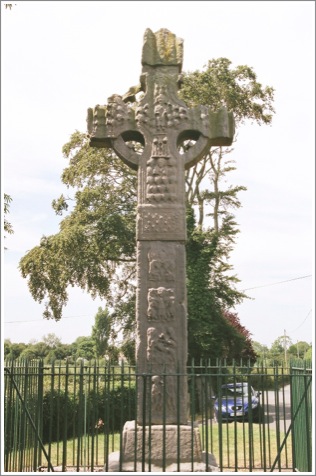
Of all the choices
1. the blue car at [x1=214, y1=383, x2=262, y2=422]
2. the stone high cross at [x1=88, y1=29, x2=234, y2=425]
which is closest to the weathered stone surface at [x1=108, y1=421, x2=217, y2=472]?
the stone high cross at [x1=88, y1=29, x2=234, y2=425]

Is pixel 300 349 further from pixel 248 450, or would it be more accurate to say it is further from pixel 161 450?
pixel 161 450

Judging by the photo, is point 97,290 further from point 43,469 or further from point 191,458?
point 191,458

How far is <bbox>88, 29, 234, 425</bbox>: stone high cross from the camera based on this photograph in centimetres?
670

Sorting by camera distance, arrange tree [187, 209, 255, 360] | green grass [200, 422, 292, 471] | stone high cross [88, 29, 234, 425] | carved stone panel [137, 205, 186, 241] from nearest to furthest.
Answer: green grass [200, 422, 292, 471], stone high cross [88, 29, 234, 425], carved stone panel [137, 205, 186, 241], tree [187, 209, 255, 360]

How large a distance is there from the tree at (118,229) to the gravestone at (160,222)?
13645mm

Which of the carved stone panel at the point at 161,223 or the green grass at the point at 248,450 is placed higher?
the carved stone panel at the point at 161,223

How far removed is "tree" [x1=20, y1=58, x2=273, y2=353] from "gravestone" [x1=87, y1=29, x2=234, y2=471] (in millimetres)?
13645

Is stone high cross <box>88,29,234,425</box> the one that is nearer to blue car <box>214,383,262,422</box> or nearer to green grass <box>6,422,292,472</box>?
blue car <box>214,383,262,422</box>

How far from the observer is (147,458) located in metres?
6.34

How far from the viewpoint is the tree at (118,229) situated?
21.3 metres

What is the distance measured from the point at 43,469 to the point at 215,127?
569 cm

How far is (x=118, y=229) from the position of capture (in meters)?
21.6

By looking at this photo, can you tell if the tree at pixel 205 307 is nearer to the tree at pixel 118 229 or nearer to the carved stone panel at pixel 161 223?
the tree at pixel 118 229

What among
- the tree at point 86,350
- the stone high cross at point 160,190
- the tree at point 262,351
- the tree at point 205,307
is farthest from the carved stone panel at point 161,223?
the tree at point 205,307
